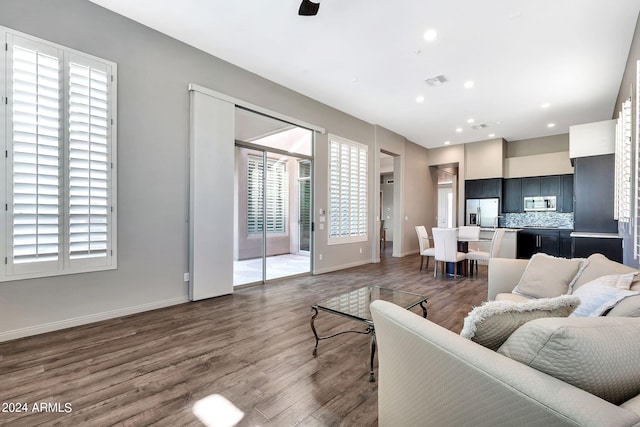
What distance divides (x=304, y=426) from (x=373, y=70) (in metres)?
4.49

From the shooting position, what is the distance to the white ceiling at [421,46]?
10.2 ft

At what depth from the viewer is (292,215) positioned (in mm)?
5582

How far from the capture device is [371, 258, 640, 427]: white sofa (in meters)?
0.72

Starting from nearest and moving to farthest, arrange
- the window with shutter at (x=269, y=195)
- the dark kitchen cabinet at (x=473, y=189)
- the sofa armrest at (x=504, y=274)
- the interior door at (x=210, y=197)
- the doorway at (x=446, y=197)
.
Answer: the sofa armrest at (x=504, y=274), the interior door at (x=210, y=197), the window with shutter at (x=269, y=195), the dark kitchen cabinet at (x=473, y=189), the doorway at (x=446, y=197)

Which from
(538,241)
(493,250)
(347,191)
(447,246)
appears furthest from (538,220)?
(347,191)

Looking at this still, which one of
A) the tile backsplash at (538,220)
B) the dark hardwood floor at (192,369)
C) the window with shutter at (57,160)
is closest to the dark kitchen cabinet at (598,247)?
the dark hardwood floor at (192,369)

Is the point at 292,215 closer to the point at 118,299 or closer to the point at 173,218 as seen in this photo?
the point at 173,218

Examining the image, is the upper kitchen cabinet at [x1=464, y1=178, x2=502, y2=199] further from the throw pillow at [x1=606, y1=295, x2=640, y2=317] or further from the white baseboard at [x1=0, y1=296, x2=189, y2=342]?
the white baseboard at [x1=0, y1=296, x2=189, y2=342]

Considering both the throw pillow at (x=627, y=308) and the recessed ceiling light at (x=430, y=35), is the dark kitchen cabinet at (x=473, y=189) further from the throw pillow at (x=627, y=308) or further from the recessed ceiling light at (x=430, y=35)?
the throw pillow at (x=627, y=308)

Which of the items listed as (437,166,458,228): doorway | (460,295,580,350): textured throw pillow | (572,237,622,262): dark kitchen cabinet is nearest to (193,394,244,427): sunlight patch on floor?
(460,295,580,350): textured throw pillow

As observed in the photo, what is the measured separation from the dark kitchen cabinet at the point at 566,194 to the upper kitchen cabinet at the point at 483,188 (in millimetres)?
1342

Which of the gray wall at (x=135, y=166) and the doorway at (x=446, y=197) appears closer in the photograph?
the gray wall at (x=135, y=166)

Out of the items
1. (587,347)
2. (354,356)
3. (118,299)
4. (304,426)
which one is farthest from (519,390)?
(118,299)

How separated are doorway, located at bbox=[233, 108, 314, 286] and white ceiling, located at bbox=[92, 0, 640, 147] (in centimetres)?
90
